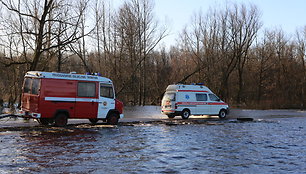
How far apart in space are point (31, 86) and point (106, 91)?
13.3 feet

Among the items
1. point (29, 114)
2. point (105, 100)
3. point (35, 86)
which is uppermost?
point (35, 86)

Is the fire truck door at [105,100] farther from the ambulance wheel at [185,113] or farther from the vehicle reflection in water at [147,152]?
the ambulance wheel at [185,113]

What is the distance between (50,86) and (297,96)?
53.2 metres

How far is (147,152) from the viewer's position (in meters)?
11.9

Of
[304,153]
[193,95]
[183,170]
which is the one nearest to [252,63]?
[193,95]

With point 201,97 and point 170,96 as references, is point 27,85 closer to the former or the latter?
point 170,96

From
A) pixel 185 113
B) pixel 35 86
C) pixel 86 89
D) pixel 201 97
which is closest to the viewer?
pixel 35 86

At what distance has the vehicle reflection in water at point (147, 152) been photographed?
9.30 m

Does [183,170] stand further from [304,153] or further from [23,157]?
[304,153]

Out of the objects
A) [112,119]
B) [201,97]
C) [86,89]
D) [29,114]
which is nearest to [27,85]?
[29,114]

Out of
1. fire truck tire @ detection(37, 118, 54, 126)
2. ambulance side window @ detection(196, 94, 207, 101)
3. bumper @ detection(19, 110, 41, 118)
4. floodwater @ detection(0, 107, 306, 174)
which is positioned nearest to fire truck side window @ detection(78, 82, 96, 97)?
floodwater @ detection(0, 107, 306, 174)

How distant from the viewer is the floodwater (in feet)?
30.5

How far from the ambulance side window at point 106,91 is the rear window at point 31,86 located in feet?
11.6

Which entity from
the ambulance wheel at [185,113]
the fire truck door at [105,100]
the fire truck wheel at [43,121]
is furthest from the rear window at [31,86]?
the ambulance wheel at [185,113]
